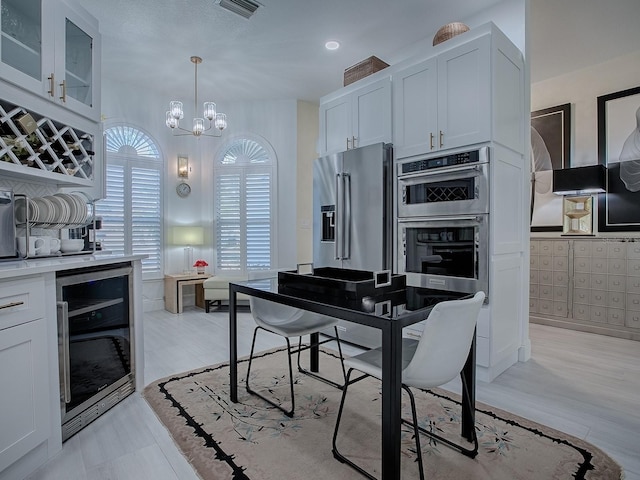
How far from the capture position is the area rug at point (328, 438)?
163cm

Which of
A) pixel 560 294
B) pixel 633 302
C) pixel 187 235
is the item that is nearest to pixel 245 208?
pixel 187 235

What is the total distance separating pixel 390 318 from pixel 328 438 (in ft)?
3.19

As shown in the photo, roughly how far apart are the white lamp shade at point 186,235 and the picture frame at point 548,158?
454 cm

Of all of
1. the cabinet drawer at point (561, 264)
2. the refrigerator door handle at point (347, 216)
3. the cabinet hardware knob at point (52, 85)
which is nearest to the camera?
the cabinet hardware knob at point (52, 85)

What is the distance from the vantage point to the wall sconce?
5.39 meters

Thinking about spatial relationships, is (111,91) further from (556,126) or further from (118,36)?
(556,126)

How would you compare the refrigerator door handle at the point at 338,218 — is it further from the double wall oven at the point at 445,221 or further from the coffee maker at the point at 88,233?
the coffee maker at the point at 88,233

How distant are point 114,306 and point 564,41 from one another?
15.4 feet

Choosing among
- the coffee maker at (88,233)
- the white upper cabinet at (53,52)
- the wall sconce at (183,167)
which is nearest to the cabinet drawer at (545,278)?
the coffee maker at (88,233)

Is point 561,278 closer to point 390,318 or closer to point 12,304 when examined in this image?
point 390,318

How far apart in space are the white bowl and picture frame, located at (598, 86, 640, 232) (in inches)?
201

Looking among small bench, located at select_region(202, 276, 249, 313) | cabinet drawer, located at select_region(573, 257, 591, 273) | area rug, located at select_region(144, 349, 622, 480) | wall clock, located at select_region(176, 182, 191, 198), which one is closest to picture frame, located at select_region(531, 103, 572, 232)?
cabinet drawer, located at select_region(573, 257, 591, 273)

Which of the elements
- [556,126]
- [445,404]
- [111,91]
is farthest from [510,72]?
[111,91]

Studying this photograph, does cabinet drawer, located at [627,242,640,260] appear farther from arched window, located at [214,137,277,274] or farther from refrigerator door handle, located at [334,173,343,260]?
arched window, located at [214,137,277,274]
